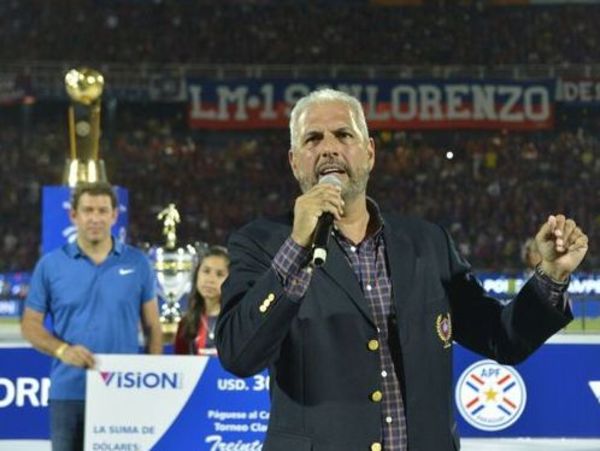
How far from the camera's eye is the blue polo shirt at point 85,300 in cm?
510

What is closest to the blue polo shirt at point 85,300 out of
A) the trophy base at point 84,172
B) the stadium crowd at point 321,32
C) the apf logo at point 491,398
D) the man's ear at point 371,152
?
the man's ear at point 371,152

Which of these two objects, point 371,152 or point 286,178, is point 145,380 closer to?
point 371,152

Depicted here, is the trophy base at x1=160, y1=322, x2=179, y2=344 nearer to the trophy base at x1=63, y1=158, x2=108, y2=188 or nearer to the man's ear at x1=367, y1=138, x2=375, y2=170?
the trophy base at x1=63, y1=158, x2=108, y2=188

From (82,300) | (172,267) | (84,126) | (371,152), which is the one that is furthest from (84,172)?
(371,152)

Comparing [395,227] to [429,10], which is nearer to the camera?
[395,227]

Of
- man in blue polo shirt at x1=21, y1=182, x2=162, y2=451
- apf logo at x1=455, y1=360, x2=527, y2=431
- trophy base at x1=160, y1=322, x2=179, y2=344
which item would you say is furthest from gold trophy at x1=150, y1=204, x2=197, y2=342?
man in blue polo shirt at x1=21, y1=182, x2=162, y2=451

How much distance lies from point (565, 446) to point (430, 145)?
2348cm

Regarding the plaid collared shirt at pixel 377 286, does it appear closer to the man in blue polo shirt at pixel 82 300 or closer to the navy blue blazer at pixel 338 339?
the navy blue blazer at pixel 338 339

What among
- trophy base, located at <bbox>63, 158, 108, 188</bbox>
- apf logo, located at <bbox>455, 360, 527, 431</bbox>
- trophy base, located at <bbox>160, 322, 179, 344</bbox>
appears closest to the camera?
apf logo, located at <bbox>455, 360, 527, 431</bbox>

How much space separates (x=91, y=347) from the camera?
510 cm

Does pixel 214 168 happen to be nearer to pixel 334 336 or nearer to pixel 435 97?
pixel 435 97

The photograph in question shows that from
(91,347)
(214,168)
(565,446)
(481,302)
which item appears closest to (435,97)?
(214,168)

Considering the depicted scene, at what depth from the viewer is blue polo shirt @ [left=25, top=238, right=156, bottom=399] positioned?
510 centimetres

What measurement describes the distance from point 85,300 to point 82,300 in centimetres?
1
